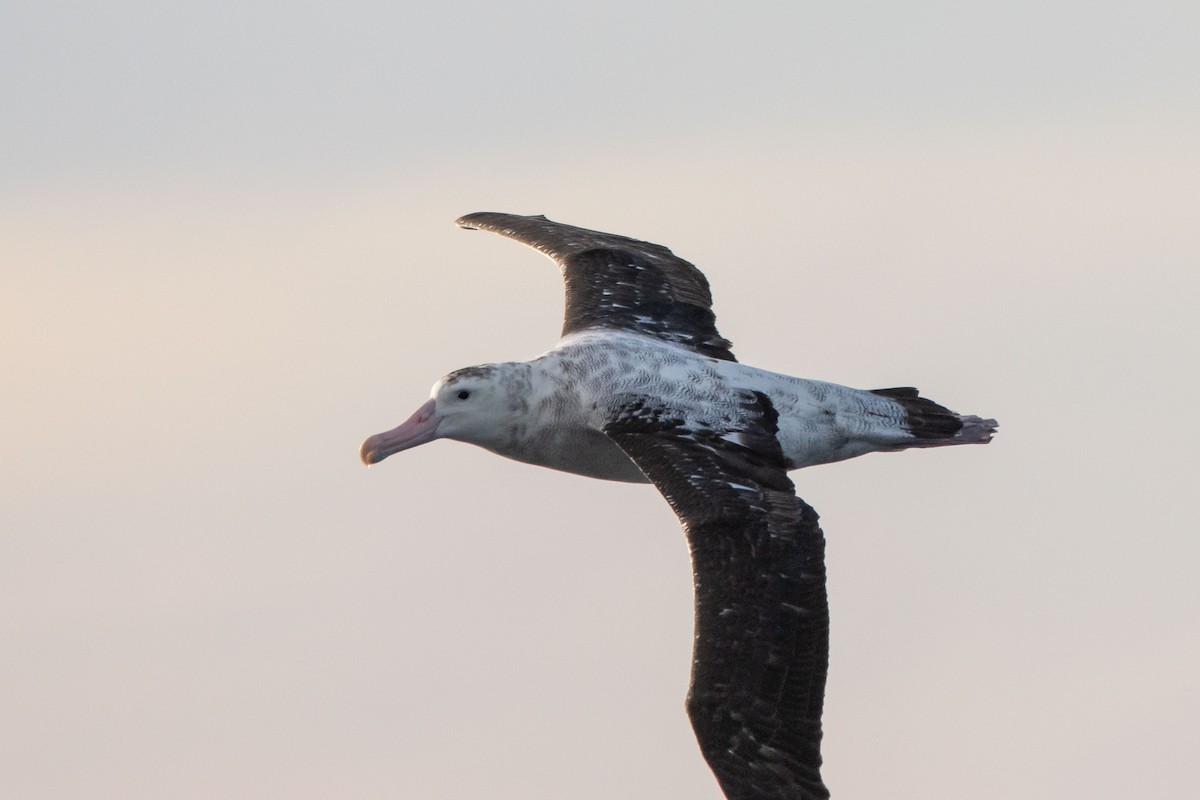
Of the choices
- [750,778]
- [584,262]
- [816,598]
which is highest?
[584,262]

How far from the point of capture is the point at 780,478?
59.9 feet

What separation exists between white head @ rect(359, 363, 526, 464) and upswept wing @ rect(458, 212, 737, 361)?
1.98 m

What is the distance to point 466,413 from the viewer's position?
1908 centimetres

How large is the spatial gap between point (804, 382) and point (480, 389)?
92.4 inches

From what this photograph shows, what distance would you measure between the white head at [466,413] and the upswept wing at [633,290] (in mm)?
1979

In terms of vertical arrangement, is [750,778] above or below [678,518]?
below

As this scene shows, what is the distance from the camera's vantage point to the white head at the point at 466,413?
62.4 feet

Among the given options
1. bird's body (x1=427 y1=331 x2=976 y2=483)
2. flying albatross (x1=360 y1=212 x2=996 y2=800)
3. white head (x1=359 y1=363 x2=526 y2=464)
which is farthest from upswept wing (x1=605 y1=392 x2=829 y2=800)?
white head (x1=359 y1=363 x2=526 y2=464)

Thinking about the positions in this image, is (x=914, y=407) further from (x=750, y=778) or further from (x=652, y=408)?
(x=750, y=778)

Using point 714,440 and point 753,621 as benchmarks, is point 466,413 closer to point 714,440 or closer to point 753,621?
point 714,440

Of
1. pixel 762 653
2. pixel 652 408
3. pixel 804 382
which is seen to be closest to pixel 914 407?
pixel 804 382

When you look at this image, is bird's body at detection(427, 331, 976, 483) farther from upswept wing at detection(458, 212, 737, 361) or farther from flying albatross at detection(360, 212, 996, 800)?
upswept wing at detection(458, 212, 737, 361)

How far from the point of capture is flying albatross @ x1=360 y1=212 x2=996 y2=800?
1692 cm

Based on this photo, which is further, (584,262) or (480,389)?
(584,262)
